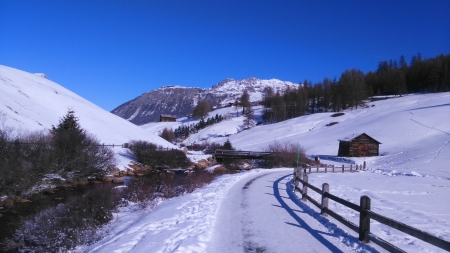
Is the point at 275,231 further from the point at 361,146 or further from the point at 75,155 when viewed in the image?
the point at 361,146

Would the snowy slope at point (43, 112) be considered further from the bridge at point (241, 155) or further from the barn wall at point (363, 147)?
the barn wall at point (363, 147)

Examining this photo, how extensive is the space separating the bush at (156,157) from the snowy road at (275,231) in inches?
1321

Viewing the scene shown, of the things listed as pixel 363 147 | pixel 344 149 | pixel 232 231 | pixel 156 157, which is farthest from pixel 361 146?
pixel 232 231

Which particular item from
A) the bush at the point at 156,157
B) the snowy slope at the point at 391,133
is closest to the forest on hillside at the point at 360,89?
the snowy slope at the point at 391,133

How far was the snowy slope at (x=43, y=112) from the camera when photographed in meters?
42.2

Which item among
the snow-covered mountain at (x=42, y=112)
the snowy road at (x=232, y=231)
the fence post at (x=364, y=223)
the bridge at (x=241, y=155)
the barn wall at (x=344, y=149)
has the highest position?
the snow-covered mountain at (x=42, y=112)

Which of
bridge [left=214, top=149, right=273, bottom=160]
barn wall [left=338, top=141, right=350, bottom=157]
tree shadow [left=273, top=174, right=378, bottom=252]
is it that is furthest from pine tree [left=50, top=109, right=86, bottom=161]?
barn wall [left=338, top=141, right=350, bottom=157]

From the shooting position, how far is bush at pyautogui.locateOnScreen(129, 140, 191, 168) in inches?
1745

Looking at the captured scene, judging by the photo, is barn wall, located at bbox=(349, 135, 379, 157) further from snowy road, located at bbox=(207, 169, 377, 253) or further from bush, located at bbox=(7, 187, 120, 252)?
bush, located at bbox=(7, 187, 120, 252)

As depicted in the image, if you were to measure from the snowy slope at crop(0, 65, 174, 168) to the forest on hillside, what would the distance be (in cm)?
6910

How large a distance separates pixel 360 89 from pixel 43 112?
93896mm

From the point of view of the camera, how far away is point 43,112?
50875mm

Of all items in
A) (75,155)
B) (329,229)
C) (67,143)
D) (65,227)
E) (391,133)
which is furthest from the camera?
(391,133)

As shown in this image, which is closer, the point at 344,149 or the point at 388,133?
the point at 344,149
